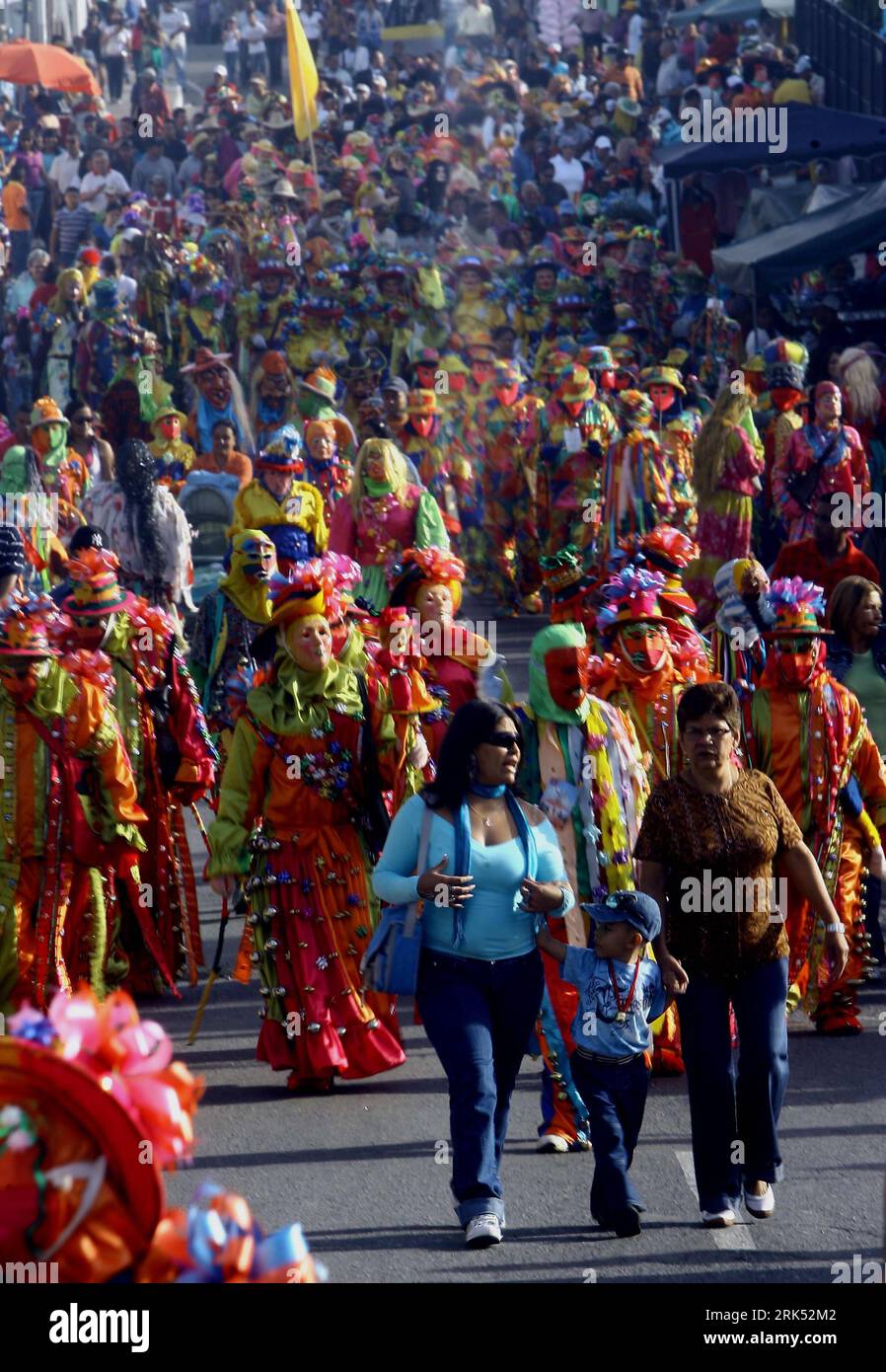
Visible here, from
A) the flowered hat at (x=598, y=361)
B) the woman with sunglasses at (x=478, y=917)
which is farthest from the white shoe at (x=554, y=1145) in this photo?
the flowered hat at (x=598, y=361)

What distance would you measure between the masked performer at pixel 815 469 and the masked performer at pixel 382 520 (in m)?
3.17

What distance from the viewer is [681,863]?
255 inches

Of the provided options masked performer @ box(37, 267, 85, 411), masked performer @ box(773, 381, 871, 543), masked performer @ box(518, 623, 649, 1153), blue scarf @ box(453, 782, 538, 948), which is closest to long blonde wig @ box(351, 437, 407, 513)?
masked performer @ box(773, 381, 871, 543)

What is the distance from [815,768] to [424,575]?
157 centimetres

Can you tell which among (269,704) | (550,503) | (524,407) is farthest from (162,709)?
(524,407)

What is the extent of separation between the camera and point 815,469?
16.0m

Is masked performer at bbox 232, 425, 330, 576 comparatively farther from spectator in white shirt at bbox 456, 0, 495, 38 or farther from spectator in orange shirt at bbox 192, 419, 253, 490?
spectator in white shirt at bbox 456, 0, 495, 38

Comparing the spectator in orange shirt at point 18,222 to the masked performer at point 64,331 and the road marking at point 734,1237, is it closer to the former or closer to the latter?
the masked performer at point 64,331

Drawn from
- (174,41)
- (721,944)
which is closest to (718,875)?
(721,944)

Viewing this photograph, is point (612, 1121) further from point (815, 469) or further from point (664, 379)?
point (664, 379)

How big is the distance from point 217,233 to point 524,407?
22.6ft

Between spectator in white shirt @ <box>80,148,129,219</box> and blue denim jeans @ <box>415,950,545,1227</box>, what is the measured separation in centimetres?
2410

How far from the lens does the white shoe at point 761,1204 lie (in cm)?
656

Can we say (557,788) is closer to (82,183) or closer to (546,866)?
(546,866)
